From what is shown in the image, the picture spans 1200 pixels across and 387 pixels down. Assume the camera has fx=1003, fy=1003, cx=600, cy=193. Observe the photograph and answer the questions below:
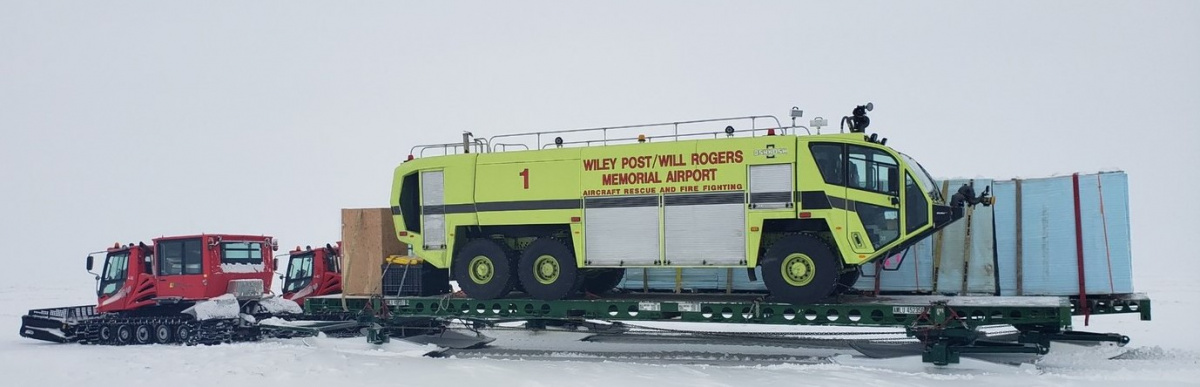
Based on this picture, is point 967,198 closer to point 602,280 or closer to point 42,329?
point 602,280

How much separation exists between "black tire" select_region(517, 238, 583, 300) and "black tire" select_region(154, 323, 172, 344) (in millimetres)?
9114

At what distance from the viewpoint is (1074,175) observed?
14.9m

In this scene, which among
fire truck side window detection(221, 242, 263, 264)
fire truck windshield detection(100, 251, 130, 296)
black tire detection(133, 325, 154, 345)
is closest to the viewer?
black tire detection(133, 325, 154, 345)

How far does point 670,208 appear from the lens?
14945 mm

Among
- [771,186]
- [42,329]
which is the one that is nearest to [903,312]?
[771,186]

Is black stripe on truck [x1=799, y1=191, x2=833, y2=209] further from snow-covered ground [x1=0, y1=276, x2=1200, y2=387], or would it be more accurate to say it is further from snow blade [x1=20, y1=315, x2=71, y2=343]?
snow blade [x1=20, y1=315, x2=71, y2=343]

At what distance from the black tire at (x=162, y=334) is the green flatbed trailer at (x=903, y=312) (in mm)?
7928

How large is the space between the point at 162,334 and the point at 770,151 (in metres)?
13.7

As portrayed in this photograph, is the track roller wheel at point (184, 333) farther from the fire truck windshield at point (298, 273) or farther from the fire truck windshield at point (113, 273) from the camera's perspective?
the fire truck windshield at point (298, 273)

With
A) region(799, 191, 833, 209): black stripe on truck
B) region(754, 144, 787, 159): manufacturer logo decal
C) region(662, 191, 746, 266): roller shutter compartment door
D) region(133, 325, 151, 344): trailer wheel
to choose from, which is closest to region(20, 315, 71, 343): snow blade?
region(133, 325, 151, 344): trailer wheel

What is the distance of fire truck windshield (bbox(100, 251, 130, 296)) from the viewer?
2186cm

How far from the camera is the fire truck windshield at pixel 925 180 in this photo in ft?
46.6

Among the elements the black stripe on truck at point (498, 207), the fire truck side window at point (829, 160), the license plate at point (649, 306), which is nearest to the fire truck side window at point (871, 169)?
the fire truck side window at point (829, 160)

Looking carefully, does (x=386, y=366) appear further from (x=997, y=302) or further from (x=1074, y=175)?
(x=1074, y=175)
